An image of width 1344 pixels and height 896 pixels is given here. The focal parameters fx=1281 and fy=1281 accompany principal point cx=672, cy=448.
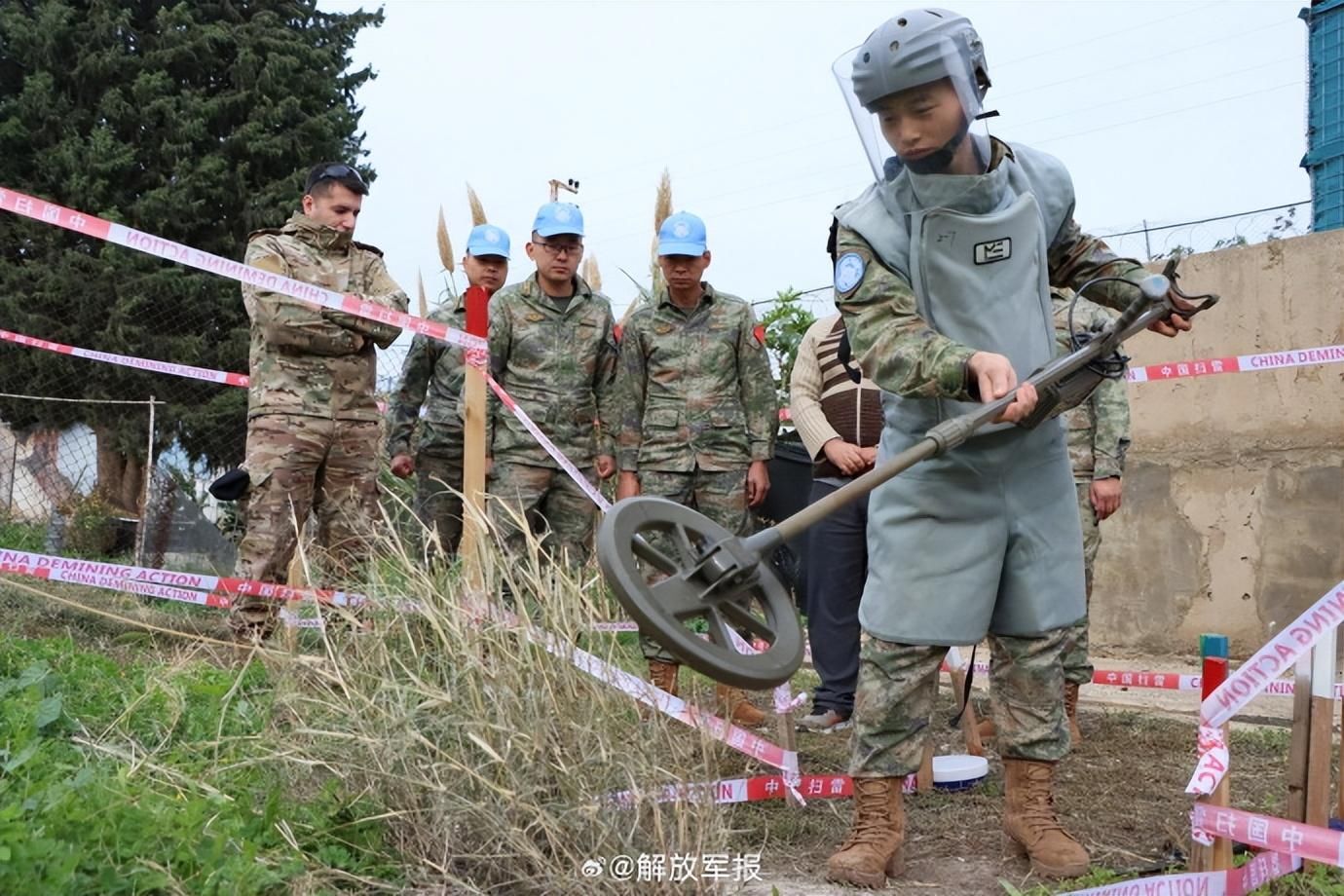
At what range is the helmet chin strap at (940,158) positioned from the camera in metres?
2.87

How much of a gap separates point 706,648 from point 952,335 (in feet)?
3.80

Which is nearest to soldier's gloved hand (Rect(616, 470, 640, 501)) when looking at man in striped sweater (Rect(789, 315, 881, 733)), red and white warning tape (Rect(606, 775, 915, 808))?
man in striped sweater (Rect(789, 315, 881, 733))

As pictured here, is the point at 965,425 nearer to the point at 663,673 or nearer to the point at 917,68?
the point at 917,68

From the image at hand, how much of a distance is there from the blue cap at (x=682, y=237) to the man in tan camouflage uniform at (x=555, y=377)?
553mm

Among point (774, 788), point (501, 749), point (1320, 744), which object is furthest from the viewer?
point (774, 788)

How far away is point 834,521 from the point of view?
4.76 metres

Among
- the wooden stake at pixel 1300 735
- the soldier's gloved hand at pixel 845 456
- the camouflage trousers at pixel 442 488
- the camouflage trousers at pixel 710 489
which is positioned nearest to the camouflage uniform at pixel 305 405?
the camouflage trousers at pixel 442 488

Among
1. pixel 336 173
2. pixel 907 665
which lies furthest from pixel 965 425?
pixel 336 173

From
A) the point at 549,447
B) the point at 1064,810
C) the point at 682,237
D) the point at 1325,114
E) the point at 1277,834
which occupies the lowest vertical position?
the point at 1064,810

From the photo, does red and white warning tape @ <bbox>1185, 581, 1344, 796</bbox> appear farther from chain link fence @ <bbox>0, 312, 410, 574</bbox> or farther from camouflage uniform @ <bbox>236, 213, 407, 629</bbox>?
chain link fence @ <bbox>0, 312, 410, 574</bbox>

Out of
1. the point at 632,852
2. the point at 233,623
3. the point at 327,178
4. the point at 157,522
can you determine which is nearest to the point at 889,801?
the point at 632,852

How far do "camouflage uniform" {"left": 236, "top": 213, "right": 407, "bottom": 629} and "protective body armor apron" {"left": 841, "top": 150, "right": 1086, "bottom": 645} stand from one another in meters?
2.71

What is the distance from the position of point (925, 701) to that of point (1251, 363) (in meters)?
3.49

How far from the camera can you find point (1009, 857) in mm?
3049
